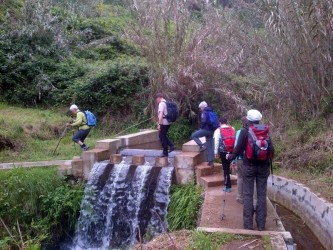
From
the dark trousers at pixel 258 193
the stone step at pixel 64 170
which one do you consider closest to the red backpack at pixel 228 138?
the dark trousers at pixel 258 193

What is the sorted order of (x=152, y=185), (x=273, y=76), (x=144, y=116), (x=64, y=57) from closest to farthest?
(x=152, y=185) < (x=273, y=76) < (x=144, y=116) < (x=64, y=57)

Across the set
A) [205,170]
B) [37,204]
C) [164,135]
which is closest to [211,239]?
[205,170]

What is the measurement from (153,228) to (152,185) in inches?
43.1

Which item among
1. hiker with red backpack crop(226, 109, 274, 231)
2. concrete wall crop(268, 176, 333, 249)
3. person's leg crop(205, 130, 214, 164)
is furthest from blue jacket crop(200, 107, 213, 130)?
hiker with red backpack crop(226, 109, 274, 231)

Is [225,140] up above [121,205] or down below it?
above

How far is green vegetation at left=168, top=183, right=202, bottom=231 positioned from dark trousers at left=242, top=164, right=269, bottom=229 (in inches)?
81.8

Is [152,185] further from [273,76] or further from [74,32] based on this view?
[74,32]

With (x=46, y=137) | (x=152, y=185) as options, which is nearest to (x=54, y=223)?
(x=152, y=185)

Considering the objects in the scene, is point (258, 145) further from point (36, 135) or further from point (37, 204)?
point (36, 135)

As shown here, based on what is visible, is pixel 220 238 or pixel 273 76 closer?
pixel 220 238

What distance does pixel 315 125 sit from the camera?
485 inches

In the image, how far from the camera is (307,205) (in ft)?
31.2

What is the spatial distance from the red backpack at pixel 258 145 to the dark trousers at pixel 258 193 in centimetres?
24

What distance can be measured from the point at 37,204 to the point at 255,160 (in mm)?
6098
